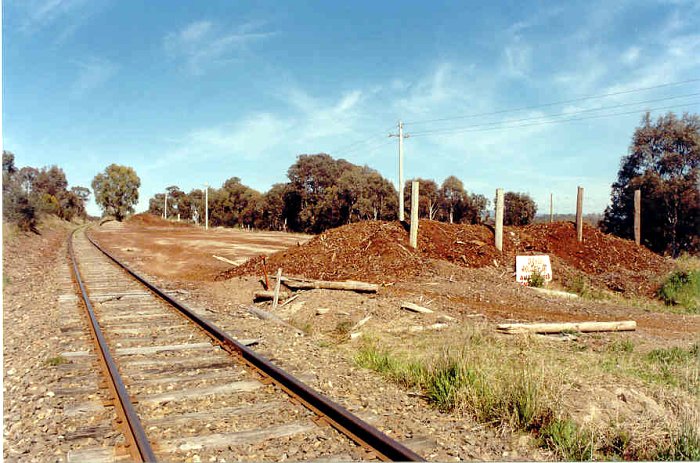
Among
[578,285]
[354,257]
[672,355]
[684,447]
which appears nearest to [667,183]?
[578,285]

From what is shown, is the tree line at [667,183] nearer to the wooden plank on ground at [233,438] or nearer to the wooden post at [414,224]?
the wooden post at [414,224]

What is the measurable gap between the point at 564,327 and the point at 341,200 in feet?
164

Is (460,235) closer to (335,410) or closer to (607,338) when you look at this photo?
(607,338)

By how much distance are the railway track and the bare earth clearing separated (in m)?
0.33

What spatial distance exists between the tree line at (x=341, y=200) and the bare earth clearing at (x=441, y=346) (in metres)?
41.0

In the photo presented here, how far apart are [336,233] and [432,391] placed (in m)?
12.8

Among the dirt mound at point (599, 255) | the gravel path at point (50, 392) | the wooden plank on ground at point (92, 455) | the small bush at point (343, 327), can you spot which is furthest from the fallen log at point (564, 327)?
the dirt mound at point (599, 255)

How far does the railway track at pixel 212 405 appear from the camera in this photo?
4.05m

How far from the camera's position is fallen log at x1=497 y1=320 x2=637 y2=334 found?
872 cm

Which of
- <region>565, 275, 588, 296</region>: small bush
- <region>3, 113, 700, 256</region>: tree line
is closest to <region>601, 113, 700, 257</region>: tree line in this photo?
<region>3, 113, 700, 256</region>: tree line

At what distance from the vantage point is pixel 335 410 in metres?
4.62

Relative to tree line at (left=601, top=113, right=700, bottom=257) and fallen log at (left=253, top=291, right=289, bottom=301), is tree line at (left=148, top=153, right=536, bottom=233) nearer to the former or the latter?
Result: tree line at (left=601, top=113, right=700, bottom=257)

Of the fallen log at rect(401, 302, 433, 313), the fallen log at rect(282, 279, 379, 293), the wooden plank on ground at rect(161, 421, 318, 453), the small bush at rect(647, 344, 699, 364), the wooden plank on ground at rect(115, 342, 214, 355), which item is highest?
the fallen log at rect(282, 279, 379, 293)

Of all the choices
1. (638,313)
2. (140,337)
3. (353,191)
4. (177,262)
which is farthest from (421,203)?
(140,337)
